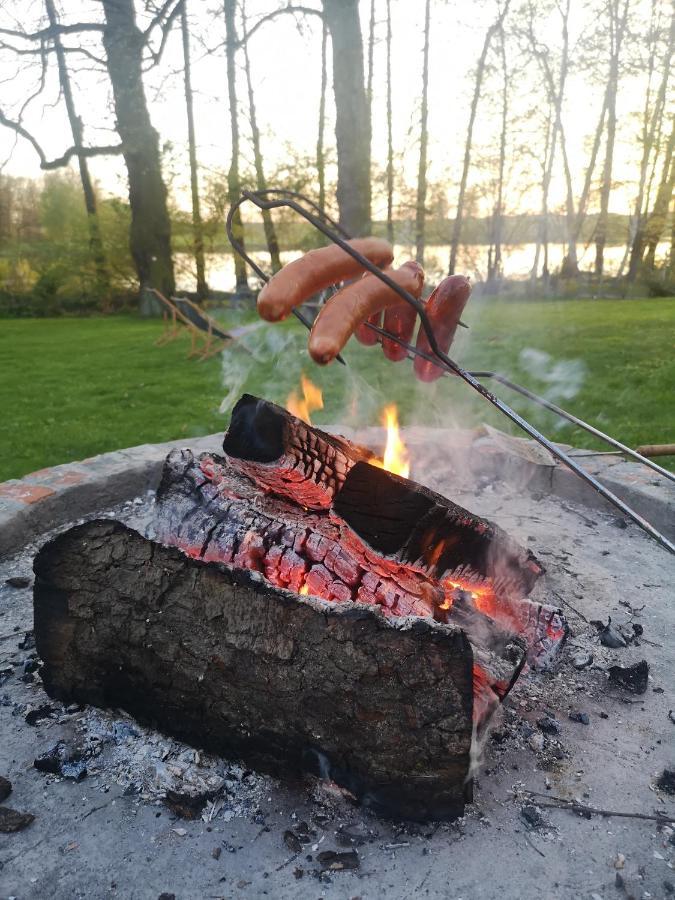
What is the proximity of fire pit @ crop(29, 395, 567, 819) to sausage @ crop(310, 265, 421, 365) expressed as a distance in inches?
23.5

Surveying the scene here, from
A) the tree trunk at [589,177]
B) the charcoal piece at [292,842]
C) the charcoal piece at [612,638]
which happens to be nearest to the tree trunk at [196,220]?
the tree trunk at [589,177]

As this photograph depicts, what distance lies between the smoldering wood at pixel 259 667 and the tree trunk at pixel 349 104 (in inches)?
337

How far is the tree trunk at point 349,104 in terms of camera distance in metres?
9.23

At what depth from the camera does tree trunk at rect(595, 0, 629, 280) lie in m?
17.8

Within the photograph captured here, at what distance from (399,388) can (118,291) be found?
15.2 metres

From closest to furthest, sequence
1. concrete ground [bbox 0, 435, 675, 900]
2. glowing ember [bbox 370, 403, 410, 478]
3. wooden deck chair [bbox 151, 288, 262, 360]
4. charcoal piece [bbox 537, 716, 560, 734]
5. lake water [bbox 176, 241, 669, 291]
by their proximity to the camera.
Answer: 1. concrete ground [bbox 0, 435, 675, 900]
2. charcoal piece [bbox 537, 716, 560, 734]
3. glowing ember [bbox 370, 403, 410, 478]
4. wooden deck chair [bbox 151, 288, 262, 360]
5. lake water [bbox 176, 241, 669, 291]

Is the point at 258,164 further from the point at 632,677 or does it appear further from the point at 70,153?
the point at 632,677

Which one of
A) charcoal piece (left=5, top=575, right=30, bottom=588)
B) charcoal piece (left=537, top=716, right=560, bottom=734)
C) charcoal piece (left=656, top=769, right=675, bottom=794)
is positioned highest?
charcoal piece (left=5, top=575, right=30, bottom=588)

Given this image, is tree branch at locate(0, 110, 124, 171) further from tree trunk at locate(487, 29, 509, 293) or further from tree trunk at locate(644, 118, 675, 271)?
tree trunk at locate(644, 118, 675, 271)

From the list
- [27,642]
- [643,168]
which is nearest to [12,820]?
[27,642]

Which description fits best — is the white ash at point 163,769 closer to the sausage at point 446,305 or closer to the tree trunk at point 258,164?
the sausage at point 446,305

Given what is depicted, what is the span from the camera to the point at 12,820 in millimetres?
1556

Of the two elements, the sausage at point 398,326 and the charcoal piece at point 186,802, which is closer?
the charcoal piece at point 186,802

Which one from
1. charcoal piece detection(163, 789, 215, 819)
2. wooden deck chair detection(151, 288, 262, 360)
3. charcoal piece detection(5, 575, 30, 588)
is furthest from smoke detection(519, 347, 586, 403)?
charcoal piece detection(163, 789, 215, 819)
